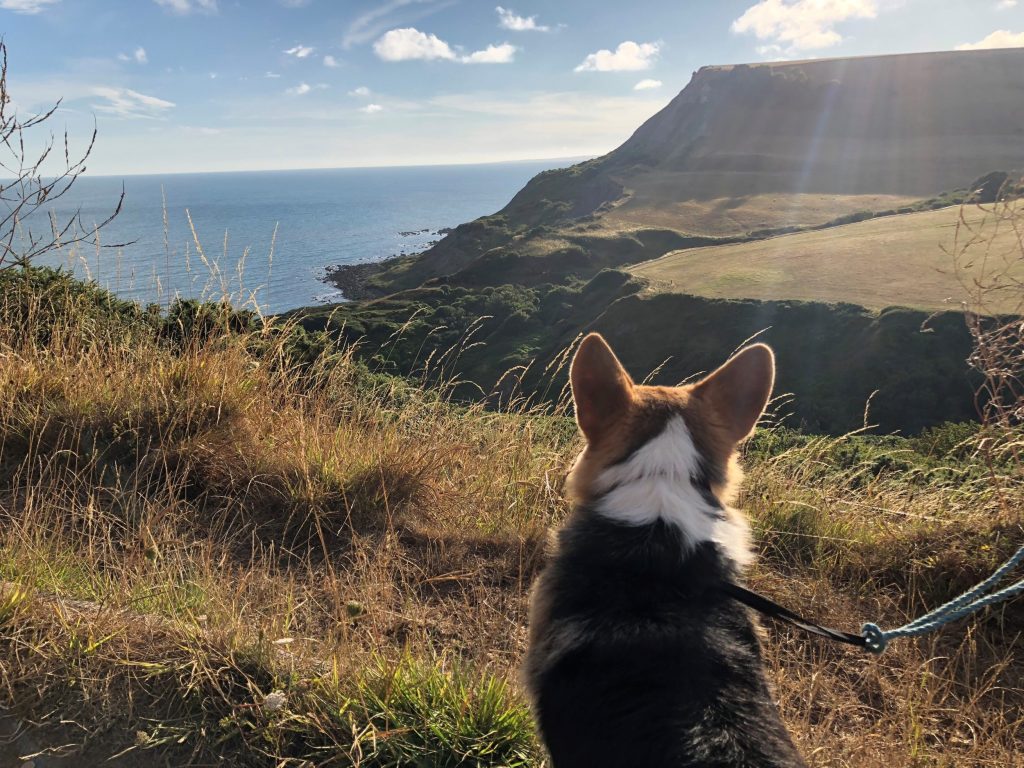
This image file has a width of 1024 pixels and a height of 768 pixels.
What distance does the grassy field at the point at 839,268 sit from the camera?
36969 millimetres

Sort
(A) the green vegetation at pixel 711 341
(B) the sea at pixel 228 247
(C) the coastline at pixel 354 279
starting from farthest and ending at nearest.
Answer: (C) the coastline at pixel 354 279, (A) the green vegetation at pixel 711 341, (B) the sea at pixel 228 247

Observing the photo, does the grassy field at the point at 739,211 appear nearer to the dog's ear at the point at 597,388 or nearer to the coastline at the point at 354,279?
the coastline at the point at 354,279

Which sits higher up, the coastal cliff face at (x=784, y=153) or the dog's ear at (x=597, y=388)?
the coastal cliff face at (x=784, y=153)

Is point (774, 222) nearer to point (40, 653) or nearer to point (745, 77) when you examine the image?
point (745, 77)

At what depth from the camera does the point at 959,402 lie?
27844 millimetres

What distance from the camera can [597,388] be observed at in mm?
2176

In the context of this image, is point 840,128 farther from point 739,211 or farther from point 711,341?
point 711,341

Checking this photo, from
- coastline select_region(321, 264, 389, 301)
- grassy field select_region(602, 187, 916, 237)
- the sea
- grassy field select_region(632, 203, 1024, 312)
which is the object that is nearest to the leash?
the sea

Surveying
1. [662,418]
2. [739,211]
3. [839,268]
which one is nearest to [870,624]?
[662,418]

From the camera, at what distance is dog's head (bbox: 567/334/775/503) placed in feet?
6.76

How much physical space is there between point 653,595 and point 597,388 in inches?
29.1

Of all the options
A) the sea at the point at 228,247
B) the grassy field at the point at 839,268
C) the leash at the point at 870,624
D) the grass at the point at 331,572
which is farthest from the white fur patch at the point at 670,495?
the grassy field at the point at 839,268

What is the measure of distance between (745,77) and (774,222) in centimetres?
7656

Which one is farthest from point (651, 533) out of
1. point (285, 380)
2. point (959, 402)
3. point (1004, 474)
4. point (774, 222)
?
point (774, 222)
